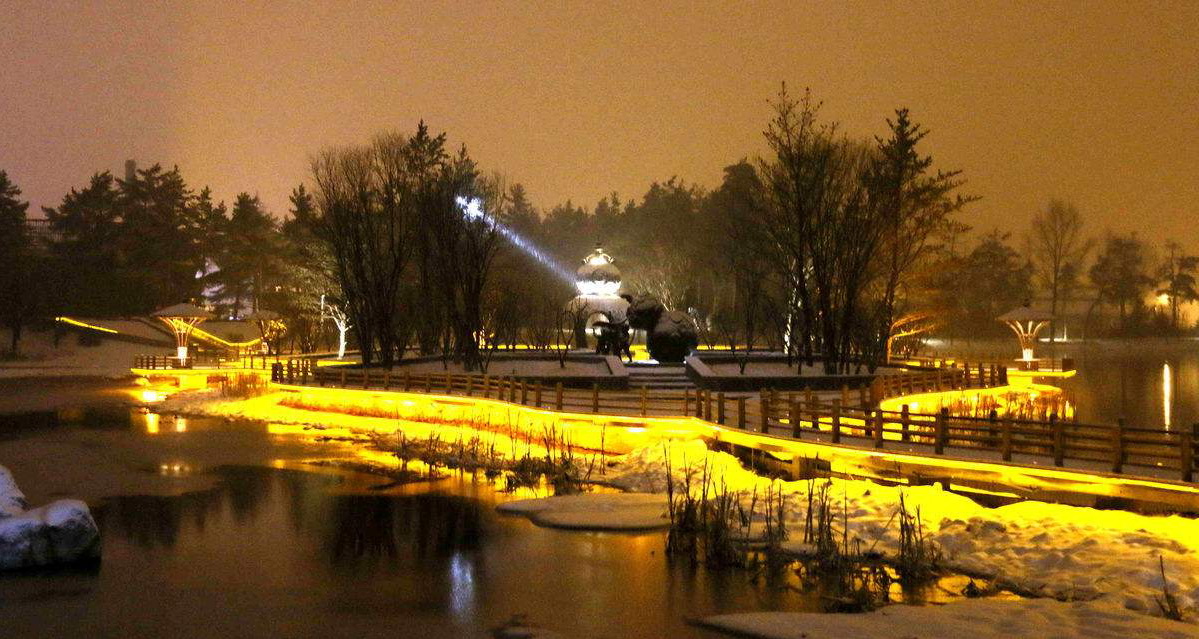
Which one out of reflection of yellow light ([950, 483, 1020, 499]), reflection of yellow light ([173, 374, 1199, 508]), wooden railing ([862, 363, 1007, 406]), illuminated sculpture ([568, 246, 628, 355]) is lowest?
reflection of yellow light ([950, 483, 1020, 499])

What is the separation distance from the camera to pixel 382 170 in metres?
40.6

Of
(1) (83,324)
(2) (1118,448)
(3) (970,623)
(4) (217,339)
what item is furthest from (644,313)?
(1) (83,324)

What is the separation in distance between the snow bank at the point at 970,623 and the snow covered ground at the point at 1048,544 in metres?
0.04

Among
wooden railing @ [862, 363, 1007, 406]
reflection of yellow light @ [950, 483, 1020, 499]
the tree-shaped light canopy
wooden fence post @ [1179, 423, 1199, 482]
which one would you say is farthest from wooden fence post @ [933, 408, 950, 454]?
the tree-shaped light canopy

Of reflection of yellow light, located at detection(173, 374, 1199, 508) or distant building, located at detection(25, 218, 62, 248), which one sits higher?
distant building, located at detection(25, 218, 62, 248)

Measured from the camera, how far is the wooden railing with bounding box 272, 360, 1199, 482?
49.9 ft

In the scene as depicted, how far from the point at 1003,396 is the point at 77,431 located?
30.1m

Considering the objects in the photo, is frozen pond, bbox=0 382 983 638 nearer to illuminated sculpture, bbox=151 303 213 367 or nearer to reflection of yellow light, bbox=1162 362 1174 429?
reflection of yellow light, bbox=1162 362 1174 429

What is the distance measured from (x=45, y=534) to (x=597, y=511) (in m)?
7.84

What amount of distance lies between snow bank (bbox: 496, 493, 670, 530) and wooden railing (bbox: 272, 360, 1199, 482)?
3709mm

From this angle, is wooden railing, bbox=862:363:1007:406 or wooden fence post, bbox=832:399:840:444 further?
wooden railing, bbox=862:363:1007:406

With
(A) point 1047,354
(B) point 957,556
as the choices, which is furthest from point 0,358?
(A) point 1047,354

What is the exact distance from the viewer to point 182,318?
46.9 m

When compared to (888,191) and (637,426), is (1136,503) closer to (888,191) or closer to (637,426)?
(637,426)
